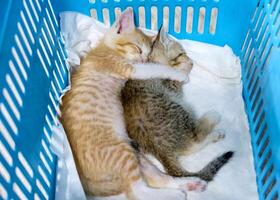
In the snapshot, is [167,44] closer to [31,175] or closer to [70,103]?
[70,103]

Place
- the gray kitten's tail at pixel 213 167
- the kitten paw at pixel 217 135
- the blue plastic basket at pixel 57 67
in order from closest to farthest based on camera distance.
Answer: the blue plastic basket at pixel 57 67, the gray kitten's tail at pixel 213 167, the kitten paw at pixel 217 135

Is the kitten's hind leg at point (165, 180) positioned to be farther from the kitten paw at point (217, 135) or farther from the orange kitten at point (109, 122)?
the kitten paw at point (217, 135)

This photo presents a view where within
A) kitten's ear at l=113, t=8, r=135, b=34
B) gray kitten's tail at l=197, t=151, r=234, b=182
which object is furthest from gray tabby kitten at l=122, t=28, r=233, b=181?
kitten's ear at l=113, t=8, r=135, b=34

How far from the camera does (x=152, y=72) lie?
53.9 inches

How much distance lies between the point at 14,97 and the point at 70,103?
0.94 feet

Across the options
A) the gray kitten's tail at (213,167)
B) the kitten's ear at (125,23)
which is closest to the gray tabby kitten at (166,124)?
the gray kitten's tail at (213,167)

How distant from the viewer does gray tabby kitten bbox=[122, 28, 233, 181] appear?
1189 mm

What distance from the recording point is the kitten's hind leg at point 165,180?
45.0 inches

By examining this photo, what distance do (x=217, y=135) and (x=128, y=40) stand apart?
0.51m

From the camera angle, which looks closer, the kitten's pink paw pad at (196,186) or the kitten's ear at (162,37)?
the kitten's pink paw pad at (196,186)

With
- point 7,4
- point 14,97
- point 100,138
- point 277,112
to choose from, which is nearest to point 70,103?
point 100,138

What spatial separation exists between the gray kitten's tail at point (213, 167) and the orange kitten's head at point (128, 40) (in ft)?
1.61

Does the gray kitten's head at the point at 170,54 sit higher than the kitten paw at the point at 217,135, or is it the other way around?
the gray kitten's head at the point at 170,54

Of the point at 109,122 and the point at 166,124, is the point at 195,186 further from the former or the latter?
the point at 109,122
